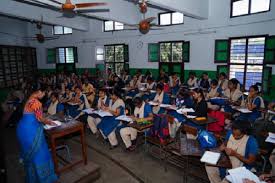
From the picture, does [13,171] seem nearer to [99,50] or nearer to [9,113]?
[9,113]

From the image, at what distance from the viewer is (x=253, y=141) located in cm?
308

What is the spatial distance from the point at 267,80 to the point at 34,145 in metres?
8.02

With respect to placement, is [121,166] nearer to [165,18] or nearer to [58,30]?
[165,18]

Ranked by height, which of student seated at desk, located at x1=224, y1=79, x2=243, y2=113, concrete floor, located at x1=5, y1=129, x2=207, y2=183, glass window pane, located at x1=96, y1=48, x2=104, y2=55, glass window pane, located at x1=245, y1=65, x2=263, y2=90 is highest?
glass window pane, located at x1=96, y1=48, x2=104, y2=55

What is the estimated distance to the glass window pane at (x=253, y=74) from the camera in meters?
8.55

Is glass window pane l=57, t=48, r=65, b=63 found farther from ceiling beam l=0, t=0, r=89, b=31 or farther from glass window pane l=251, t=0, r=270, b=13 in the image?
glass window pane l=251, t=0, r=270, b=13

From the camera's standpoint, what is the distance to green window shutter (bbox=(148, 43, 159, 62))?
466 inches

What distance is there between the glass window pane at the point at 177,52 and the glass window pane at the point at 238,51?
8.47 ft

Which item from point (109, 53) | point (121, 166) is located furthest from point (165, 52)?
point (121, 166)

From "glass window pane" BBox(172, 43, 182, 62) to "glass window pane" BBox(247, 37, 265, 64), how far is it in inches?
130

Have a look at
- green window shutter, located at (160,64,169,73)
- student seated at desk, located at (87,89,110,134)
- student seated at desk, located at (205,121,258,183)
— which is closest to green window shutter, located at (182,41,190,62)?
green window shutter, located at (160,64,169,73)

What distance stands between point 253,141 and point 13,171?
460cm

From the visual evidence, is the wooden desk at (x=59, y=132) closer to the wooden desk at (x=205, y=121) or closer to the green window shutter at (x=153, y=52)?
the wooden desk at (x=205, y=121)

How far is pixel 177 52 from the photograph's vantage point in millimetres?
11234
